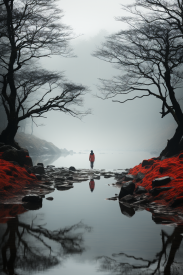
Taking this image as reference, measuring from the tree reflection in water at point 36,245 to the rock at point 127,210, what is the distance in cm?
193

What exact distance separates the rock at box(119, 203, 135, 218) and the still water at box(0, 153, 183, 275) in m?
0.17

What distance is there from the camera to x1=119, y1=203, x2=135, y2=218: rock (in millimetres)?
8156

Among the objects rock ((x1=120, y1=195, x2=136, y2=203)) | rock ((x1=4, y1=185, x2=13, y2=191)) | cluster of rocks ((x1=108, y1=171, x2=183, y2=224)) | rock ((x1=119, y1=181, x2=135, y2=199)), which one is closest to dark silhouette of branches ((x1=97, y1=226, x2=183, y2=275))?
cluster of rocks ((x1=108, y1=171, x2=183, y2=224))

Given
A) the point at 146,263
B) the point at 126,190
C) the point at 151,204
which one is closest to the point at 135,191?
→ the point at 126,190

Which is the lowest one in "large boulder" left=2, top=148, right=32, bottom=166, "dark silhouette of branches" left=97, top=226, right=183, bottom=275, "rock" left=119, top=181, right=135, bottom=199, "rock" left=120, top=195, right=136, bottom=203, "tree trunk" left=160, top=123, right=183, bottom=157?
"dark silhouette of branches" left=97, top=226, right=183, bottom=275

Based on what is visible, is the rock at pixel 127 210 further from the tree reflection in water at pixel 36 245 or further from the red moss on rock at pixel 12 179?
the red moss on rock at pixel 12 179

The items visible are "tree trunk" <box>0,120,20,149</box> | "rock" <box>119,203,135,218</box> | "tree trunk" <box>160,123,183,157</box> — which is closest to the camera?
"rock" <box>119,203,135,218</box>

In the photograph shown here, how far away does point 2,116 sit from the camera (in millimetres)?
65375

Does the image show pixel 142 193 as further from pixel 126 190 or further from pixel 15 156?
pixel 15 156

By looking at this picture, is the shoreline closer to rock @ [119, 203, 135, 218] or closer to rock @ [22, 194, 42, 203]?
rock @ [119, 203, 135, 218]

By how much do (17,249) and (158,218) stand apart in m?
4.46

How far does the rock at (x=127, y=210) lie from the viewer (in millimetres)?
8156

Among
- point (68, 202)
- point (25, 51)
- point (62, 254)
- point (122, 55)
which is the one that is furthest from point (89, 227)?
point (25, 51)

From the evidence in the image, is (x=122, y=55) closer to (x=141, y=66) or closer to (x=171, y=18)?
(x=141, y=66)
